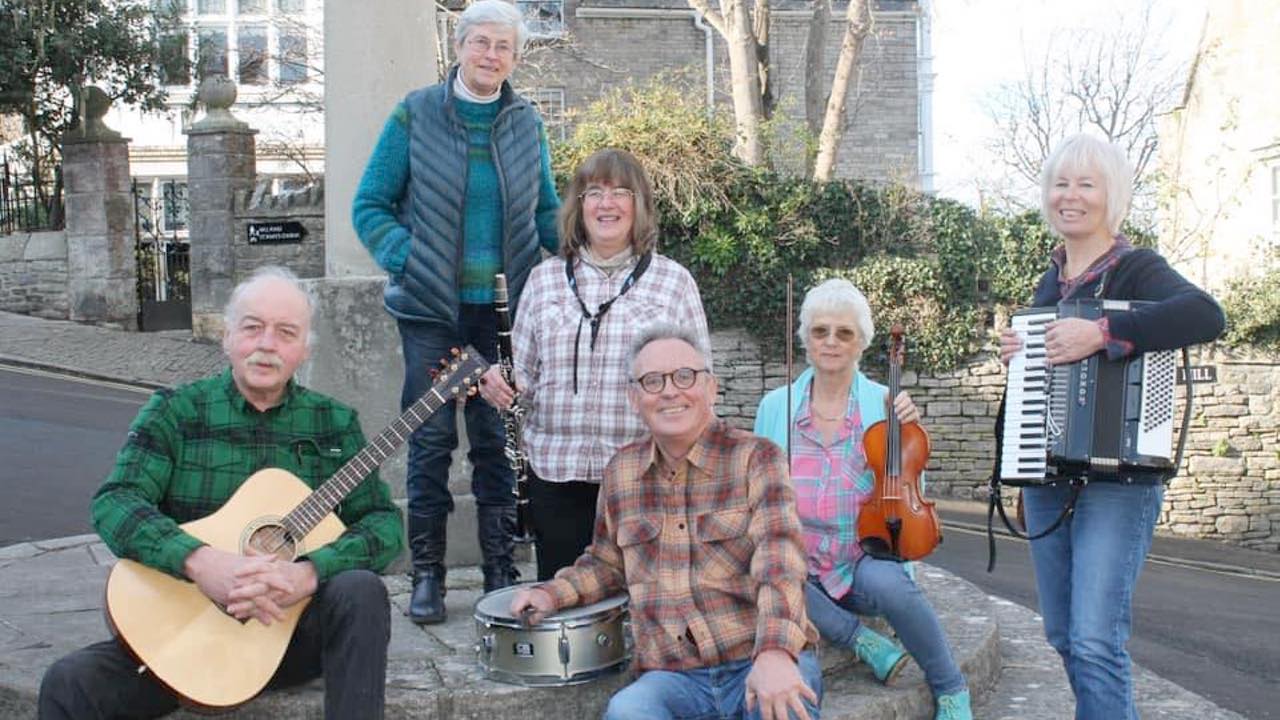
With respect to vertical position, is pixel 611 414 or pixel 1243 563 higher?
pixel 611 414

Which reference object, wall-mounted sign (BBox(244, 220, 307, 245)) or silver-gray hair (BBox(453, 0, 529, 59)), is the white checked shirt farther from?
wall-mounted sign (BBox(244, 220, 307, 245))

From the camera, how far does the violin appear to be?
4.08 metres

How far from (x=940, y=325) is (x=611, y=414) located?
41.0ft

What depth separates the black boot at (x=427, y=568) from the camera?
4.60 meters

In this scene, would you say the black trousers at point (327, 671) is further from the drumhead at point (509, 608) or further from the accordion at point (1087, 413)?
the accordion at point (1087, 413)

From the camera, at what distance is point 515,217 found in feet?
15.1

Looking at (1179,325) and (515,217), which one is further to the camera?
(515,217)

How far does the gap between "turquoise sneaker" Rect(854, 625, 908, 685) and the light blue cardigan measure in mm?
673

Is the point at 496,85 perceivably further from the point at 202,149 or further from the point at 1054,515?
the point at 202,149

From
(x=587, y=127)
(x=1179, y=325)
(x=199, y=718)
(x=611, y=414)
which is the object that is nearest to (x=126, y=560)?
(x=199, y=718)

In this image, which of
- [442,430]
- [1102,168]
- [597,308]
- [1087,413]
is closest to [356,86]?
[442,430]

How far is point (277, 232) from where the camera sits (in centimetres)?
1636

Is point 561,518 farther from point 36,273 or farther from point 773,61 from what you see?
point 773,61

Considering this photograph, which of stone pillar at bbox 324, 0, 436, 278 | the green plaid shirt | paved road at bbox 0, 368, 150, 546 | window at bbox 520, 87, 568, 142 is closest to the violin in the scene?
the green plaid shirt
